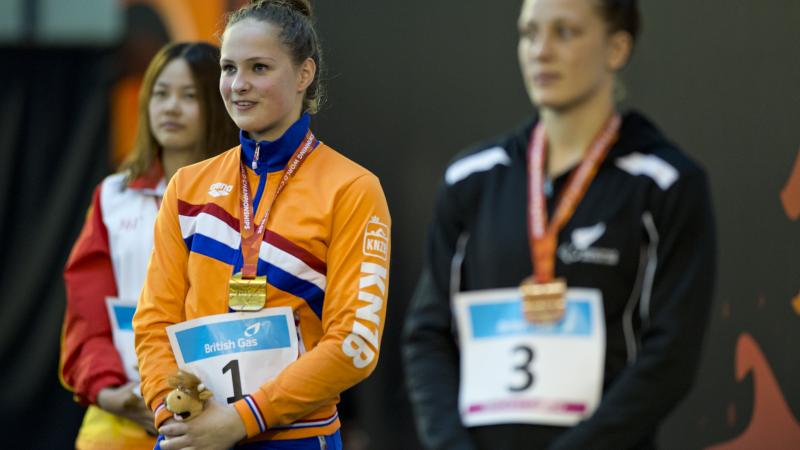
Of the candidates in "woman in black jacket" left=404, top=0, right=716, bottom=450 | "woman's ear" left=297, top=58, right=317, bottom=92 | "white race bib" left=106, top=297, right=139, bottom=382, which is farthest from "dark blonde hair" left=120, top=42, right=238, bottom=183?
"woman in black jacket" left=404, top=0, right=716, bottom=450

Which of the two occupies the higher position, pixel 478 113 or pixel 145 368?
pixel 478 113

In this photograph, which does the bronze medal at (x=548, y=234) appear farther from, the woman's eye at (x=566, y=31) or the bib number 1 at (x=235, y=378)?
the bib number 1 at (x=235, y=378)

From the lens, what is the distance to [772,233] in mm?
4109

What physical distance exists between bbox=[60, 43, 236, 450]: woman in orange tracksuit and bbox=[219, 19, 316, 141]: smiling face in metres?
0.76

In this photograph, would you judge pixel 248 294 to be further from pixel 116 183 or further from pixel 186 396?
pixel 116 183

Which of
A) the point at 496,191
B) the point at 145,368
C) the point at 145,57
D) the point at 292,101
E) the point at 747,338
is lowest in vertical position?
the point at 747,338

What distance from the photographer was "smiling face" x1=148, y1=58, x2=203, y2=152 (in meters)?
4.07

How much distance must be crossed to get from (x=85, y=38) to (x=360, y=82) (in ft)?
8.96

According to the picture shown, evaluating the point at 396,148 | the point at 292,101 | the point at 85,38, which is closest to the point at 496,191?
the point at 292,101

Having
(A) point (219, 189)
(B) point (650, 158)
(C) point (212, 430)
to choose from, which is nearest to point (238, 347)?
(C) point (212, 430)

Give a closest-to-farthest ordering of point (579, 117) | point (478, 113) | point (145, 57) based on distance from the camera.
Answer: point (579, 117)
point (478, 113)
point (145, 57)

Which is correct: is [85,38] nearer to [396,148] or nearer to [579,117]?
[396,148]

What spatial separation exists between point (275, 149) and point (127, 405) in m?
1.16

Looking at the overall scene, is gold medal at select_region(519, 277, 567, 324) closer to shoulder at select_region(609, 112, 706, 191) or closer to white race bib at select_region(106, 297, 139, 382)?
shoulder at select_region(609, 112, 706, 191)
